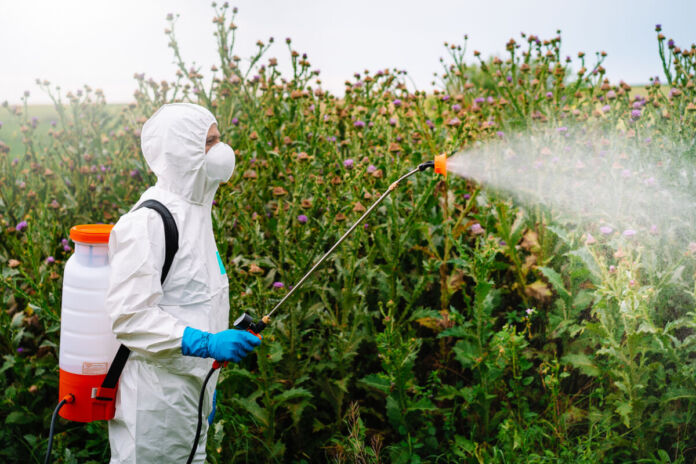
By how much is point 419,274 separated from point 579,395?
1.00 metres

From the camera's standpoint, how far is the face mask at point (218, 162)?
6.53 feet

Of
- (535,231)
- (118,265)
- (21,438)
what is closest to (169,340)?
(118,265)

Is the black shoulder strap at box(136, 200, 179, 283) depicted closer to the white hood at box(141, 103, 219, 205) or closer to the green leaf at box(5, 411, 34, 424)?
the white hood at box(141, 103, 219, 205)

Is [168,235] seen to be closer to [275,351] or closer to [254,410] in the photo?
[275,351]

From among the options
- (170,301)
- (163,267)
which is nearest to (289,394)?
(170,301)

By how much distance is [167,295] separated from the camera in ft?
6.36

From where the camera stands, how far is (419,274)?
10.8ft

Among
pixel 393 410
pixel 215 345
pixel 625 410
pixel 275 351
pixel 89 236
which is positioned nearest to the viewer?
pixel 215 345

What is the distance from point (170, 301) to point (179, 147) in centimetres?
49

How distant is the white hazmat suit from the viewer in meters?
1.82

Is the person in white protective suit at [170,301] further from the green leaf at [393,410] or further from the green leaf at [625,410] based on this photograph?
the green leaf at [625,410]

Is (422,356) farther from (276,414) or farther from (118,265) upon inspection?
(118,265)

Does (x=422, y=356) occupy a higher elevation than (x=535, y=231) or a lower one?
lower

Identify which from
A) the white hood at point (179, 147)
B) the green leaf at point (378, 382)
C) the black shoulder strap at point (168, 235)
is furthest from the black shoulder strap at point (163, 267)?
the green leaf at point (378, 382)
